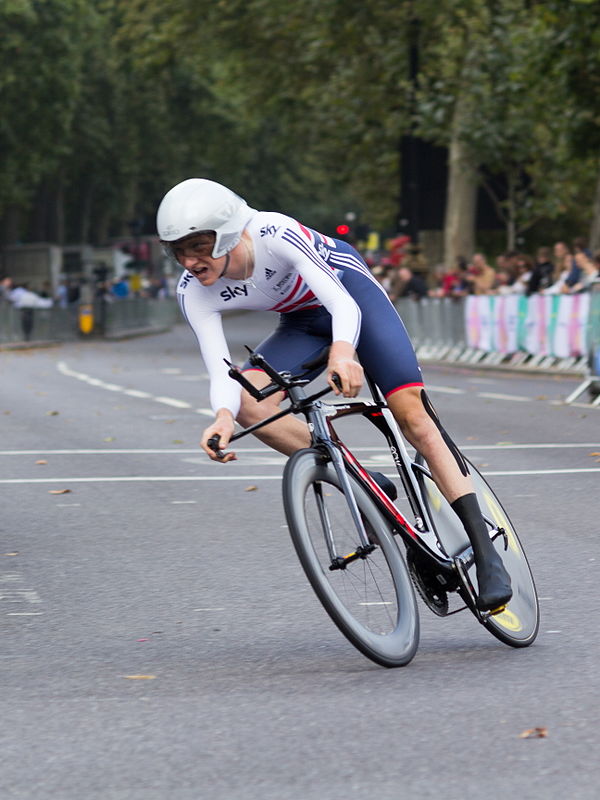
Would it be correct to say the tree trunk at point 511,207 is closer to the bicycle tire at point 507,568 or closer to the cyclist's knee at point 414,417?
the bicycle tire at point 507,568

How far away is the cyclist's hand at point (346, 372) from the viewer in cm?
499

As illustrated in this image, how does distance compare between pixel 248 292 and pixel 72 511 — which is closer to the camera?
pixel 248 292

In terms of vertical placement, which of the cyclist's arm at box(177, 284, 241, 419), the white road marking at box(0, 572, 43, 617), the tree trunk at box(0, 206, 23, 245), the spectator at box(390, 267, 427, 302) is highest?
the cyclist's arm at box(177, 284, 241, 419)

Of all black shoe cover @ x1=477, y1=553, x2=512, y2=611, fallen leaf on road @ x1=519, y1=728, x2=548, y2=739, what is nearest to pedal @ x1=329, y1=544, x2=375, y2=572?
black shoe cover @ x1=477, y1=553, x2=512, y2=611

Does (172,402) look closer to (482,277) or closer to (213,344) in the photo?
(482,277)

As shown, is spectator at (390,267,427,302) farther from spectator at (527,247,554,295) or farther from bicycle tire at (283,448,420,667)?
bicycle tire at (283,448,420,667)

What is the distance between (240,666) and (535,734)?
1269 millimetres

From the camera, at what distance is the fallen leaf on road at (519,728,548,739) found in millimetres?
4332

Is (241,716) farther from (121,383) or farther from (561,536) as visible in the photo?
(121,383)

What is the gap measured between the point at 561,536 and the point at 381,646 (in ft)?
11.0

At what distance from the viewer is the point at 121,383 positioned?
23.9 m

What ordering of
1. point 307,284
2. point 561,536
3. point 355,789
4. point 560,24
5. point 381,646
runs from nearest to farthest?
point 355,789, point 381,646, point 307,284, point 561,536, point 560,24

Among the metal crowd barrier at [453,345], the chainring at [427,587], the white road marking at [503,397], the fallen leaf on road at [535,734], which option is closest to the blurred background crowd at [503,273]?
the metal crowd barrier at [453,345]

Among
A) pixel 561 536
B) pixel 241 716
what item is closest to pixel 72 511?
pixel 561 536
